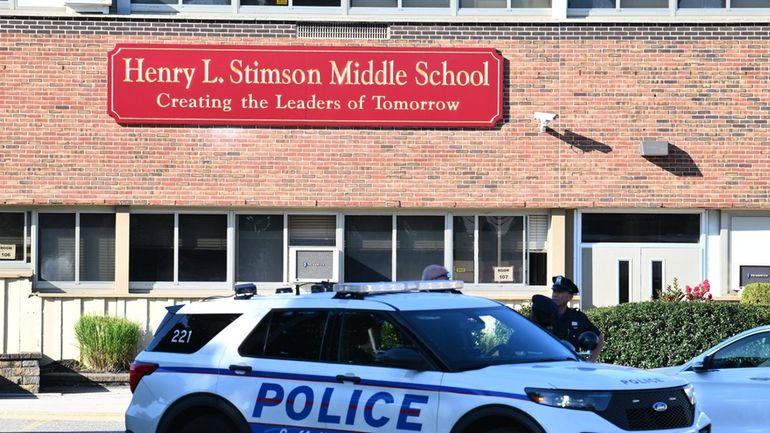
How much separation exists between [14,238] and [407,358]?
13193mm

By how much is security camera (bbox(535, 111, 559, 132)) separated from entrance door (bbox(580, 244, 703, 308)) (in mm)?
2146

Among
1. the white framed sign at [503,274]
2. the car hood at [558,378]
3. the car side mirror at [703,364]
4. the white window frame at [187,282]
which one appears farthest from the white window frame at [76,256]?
the car hood at [558,378]

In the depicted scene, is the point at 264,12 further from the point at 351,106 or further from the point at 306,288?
the point at 306,288

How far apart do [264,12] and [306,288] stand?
4.58 m

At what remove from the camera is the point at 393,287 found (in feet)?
33.2

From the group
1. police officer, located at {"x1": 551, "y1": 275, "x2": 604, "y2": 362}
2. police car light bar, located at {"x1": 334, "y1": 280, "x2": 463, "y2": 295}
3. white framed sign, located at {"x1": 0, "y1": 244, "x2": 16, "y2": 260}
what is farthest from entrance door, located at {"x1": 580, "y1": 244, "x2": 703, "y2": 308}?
police car light bar, located at {"x1": 334, "y1": 280, "x2": 463, "y2": 295}

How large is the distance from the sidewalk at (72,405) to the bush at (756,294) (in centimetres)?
961

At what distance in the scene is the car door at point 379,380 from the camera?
8.80m

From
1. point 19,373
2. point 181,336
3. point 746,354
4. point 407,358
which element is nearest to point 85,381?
point 19,373

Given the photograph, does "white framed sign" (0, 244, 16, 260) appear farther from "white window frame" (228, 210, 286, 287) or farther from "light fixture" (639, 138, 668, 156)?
"light fixture" (639, 138, 668, 156)

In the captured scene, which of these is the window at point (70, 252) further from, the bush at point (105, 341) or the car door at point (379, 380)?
the car door at point (379, 380)

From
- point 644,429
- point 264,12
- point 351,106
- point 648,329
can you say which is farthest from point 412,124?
point 644,429

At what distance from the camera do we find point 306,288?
20000 mm

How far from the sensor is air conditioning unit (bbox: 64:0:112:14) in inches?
789
